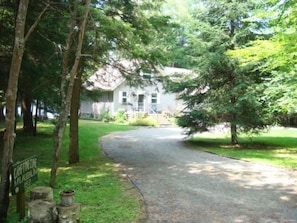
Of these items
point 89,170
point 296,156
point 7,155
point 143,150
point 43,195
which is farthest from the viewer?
point 143,150

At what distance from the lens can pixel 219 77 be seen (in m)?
17.8

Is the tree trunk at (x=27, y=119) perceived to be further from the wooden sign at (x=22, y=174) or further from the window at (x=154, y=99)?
the window at (x=154, y=99)

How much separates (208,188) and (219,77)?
1026 cm

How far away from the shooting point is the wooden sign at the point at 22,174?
18.1ft

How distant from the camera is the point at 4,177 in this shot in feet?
18.7

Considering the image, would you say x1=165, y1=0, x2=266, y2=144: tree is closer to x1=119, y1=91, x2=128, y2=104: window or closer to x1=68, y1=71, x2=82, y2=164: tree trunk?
x1=68, y1=71, x2=82, y2=164: tree trunk

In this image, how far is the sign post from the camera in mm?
5531

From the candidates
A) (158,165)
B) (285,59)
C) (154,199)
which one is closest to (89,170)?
(158,165)

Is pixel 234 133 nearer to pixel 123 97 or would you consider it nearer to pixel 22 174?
pixel 22 174

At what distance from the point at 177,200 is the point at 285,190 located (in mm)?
2810

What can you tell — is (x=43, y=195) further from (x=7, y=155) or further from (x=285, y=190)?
(x=285, y=190)

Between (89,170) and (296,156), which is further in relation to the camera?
(296,156)

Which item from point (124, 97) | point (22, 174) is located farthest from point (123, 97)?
point (22, 174)

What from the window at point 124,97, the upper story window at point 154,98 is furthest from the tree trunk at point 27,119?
the upper story window at point 154,98
